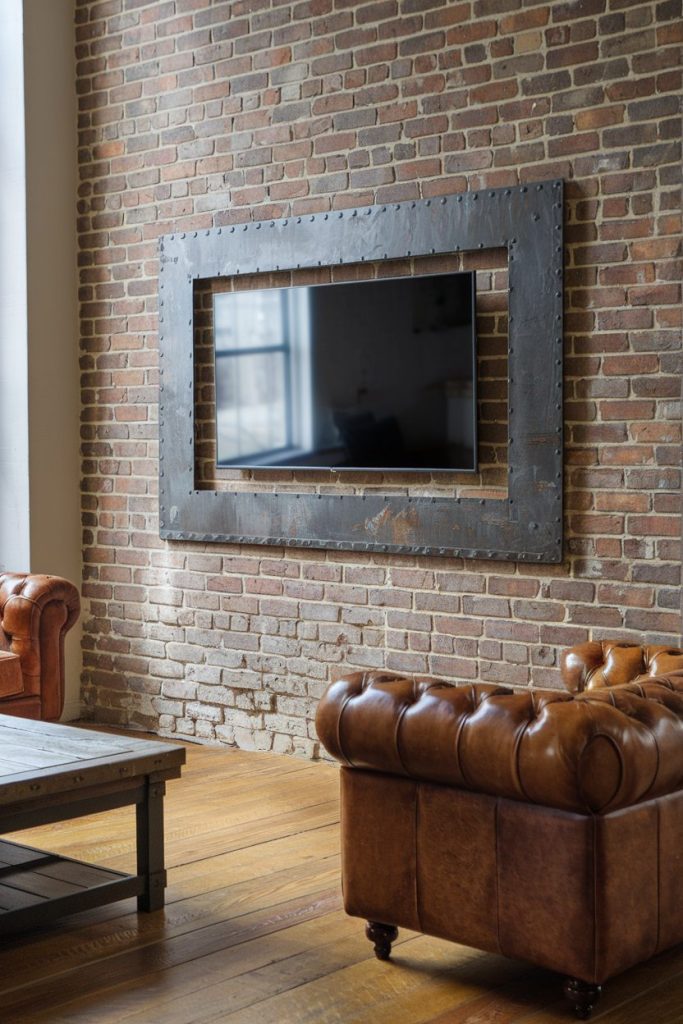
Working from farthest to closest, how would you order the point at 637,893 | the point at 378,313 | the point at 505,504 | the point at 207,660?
the point at 207,660 → the point at 378,313 → the point at 505,504 → the point at 637,893

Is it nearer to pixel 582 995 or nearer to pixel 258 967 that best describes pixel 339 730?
pixel 258 967

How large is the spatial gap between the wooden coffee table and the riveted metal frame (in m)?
1.56

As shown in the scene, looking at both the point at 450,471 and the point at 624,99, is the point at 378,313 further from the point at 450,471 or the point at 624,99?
the point at 624,99

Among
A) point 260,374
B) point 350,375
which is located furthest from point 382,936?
point 260,374

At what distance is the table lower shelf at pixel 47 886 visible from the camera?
3307 mm

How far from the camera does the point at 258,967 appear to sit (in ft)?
10.4

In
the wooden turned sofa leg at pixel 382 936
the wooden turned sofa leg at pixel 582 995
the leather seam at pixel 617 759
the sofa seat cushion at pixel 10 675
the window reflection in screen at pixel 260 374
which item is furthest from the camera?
the window reflection in screen at pixel 260 374

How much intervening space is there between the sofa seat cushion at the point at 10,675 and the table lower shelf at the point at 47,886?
0.94 metres

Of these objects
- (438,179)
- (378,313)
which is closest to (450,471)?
(378,313)

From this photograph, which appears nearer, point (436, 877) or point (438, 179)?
point (436, 877)

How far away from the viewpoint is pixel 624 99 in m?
4.33

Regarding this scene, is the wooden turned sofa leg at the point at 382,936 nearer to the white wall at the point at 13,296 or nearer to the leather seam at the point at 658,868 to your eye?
the leather seam at the point at 658,868

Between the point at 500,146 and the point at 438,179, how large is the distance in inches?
10.9

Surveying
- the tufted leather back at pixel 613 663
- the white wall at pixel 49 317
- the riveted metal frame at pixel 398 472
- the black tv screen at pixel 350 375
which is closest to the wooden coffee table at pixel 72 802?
the tufted leather back at pixel 613 663
